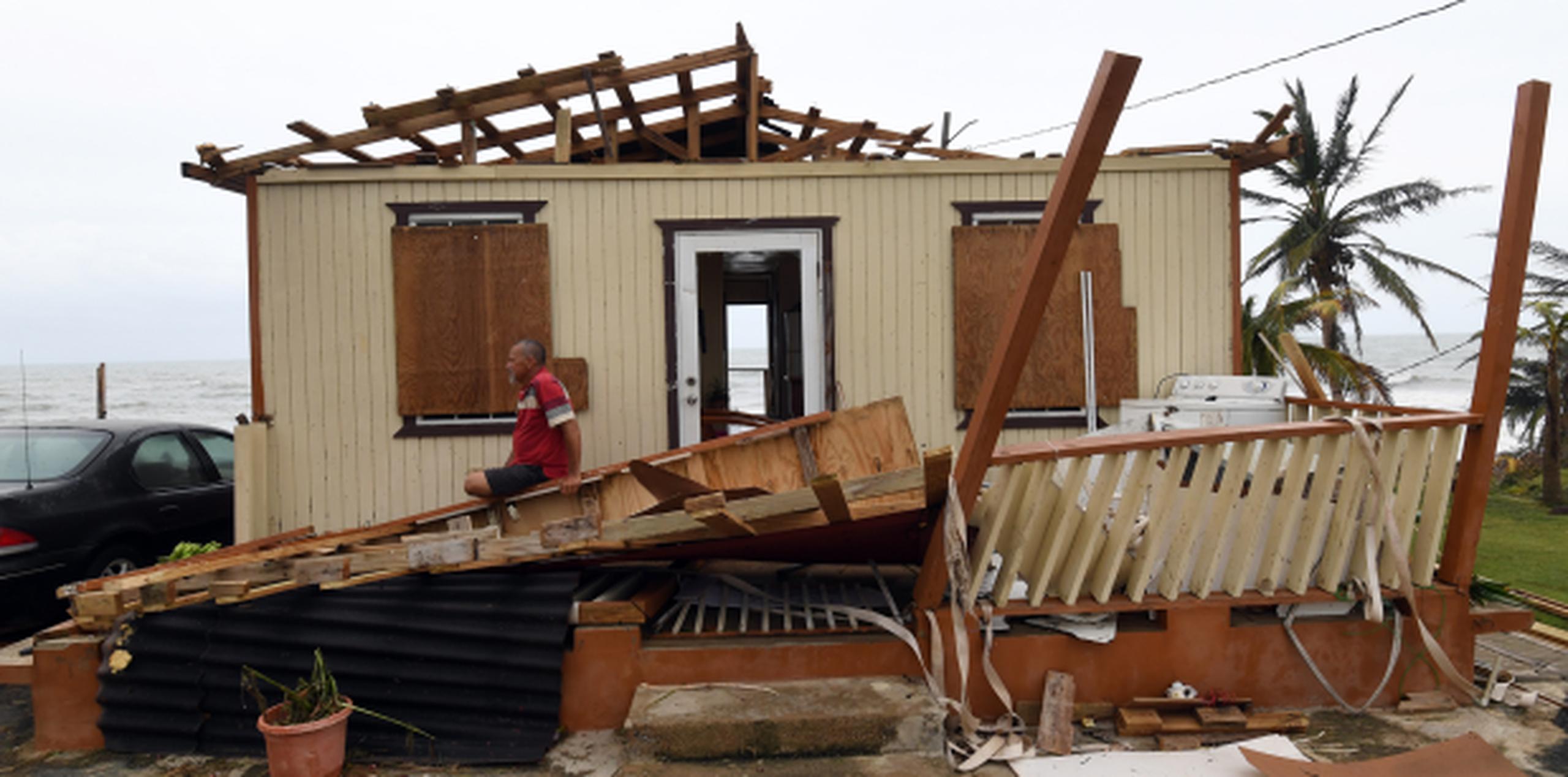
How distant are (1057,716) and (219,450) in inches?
A: 281

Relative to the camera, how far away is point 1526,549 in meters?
8.91

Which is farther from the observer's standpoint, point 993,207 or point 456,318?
point 993,207

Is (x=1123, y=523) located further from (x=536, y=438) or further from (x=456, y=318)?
(x=456, y=318)

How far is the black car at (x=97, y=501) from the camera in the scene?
551cm

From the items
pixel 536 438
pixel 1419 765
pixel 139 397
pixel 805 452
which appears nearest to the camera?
pixel 1419 765

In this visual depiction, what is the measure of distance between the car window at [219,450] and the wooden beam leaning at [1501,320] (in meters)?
8.60

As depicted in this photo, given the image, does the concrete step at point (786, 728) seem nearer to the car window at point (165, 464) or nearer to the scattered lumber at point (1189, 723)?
the scattered lumber at point (1189, 723)

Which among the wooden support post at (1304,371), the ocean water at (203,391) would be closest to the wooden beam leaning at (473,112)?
the wooden support post at (1304,371)

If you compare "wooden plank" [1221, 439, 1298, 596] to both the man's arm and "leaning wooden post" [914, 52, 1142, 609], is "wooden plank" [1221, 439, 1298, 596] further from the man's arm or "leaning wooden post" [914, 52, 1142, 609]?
the man's arm

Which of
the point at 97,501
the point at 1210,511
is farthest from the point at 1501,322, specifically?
the point at 97,501

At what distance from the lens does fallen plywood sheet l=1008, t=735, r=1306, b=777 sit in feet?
11.7

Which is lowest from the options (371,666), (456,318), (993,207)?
(371,666)

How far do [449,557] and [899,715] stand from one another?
2173 mm

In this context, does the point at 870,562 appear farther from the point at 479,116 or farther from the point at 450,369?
the point at 479,116
